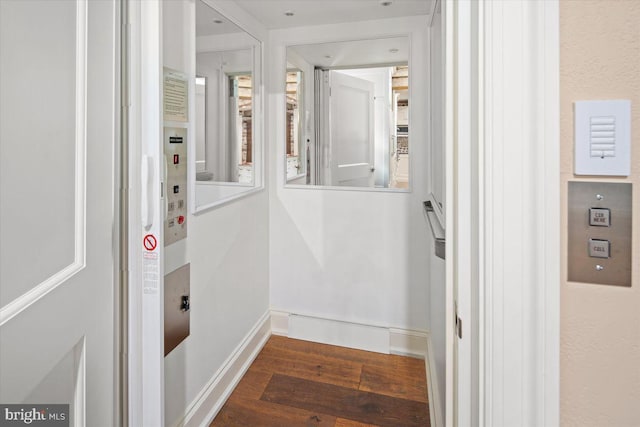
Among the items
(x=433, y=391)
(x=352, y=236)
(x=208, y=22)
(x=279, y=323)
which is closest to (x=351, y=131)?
(x=352, y=236)

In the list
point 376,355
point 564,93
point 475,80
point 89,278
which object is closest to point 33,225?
point 89,278

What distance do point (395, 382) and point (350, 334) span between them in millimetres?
492

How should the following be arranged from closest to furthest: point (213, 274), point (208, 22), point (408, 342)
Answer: point (208, 22) < point (213, 274) < point (408, 342)

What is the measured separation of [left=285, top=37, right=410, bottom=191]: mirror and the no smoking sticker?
1691 mm

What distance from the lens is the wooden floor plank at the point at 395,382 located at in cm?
214

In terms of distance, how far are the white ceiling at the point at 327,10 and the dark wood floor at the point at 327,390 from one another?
2.21 meters

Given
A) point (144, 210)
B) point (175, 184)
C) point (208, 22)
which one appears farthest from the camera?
point (208, 22)

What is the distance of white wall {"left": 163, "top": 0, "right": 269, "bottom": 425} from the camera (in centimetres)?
162

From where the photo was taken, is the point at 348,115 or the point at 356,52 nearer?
the point at 356,52

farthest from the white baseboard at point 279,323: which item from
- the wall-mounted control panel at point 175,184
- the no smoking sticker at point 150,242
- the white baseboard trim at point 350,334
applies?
the no smoking sticker at point 150,242

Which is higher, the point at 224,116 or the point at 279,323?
the point at 224,116

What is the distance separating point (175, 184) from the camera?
1.59 metres

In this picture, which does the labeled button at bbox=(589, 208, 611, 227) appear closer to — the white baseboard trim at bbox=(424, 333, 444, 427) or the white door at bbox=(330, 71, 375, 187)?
the white baseboard trim at bbox=(424, 333, 444, 427)

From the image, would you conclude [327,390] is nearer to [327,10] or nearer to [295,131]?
[295,131]
